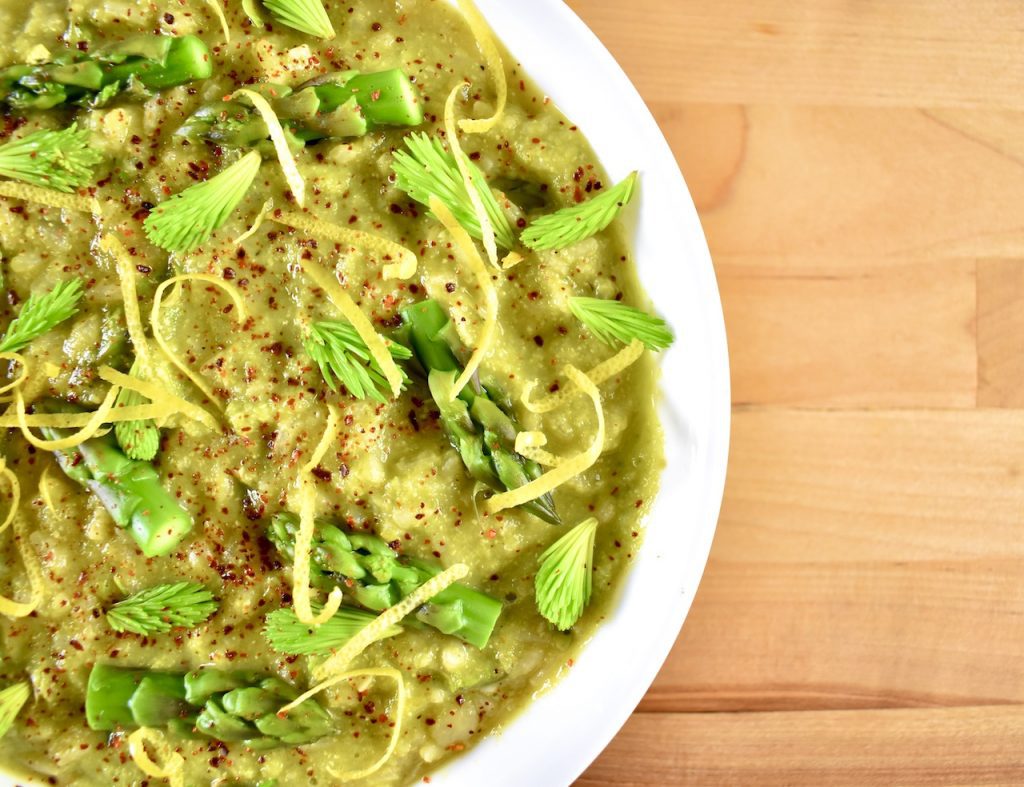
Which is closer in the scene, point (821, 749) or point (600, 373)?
point (600, 373)

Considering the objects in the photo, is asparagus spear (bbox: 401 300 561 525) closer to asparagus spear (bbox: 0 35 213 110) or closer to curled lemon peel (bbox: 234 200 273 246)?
curled lemon peel (bbox: 234 200 273 246)

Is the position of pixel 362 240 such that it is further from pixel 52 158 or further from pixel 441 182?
pixel 52 158

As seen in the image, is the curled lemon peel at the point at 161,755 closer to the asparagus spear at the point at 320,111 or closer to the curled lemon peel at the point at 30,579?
the curled lemon peel at the point at 30,579

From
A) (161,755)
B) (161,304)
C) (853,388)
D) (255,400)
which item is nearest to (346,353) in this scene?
(255,400)

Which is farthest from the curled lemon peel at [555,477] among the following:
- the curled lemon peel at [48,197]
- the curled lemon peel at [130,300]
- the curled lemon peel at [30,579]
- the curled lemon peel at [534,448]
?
the curled lemon peel at [48,197]

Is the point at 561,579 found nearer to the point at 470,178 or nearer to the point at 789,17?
the point at 470,178

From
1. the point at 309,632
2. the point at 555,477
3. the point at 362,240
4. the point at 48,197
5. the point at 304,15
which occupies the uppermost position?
the point at 304,15

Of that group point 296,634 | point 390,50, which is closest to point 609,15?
point 390,50
